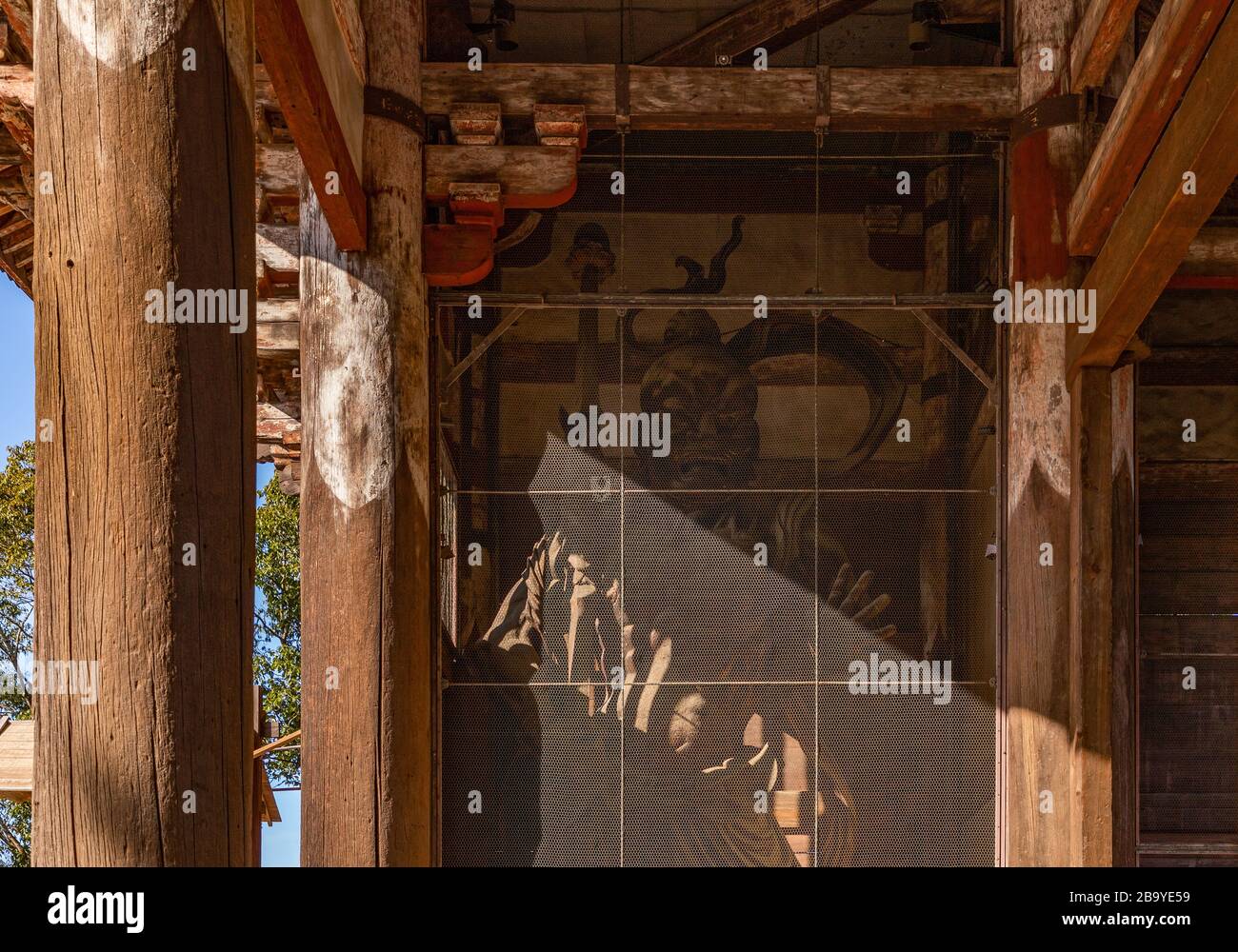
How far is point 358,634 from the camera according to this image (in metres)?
4.63

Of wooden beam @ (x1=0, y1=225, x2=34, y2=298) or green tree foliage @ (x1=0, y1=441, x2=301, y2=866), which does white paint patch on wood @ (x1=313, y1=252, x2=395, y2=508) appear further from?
green tree foliage @ (x1=0, y1=441, x2=301, y2=866)

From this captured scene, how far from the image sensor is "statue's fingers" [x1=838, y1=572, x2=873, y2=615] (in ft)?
17.2

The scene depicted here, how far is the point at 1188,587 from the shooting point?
6.63m

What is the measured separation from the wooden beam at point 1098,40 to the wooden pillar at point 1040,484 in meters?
0.13

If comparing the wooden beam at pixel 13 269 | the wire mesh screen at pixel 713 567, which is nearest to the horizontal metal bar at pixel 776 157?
the wire mesh screen at pixel 713 567

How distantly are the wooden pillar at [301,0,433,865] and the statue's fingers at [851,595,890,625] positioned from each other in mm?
1996

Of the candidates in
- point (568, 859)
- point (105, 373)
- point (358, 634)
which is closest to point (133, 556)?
point (105, 373)

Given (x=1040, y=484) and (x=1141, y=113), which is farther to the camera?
(x=1040, y=484)

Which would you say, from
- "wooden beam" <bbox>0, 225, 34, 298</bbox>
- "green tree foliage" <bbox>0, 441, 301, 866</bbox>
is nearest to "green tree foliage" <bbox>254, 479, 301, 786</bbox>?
"green tree foliage" <bbox>0, 441, 301, 866</bbox>

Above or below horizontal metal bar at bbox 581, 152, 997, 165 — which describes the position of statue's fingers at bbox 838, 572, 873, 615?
below

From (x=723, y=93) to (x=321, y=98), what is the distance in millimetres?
2035

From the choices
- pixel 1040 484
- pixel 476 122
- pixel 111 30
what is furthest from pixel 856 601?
pixel 111 30

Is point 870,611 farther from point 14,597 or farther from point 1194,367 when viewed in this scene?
point 14,597

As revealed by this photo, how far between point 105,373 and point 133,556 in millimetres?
279
